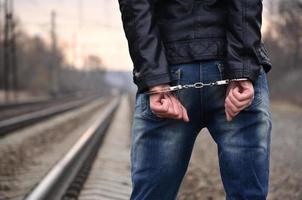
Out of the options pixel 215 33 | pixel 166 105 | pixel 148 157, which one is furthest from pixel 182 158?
pixel 215 33

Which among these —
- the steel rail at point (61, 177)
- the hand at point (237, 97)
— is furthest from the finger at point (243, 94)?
the steel rail at point (61, 177)

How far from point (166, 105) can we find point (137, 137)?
0.24 m

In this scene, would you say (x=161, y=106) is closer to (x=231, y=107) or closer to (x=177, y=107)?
(x=177, y=107)

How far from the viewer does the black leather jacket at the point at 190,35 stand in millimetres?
2189

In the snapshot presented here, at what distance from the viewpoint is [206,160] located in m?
9.66

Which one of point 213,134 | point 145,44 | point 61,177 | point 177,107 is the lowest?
point 61,177

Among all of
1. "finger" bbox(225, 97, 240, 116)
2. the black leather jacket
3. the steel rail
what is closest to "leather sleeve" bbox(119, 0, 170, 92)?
the black leather jacket

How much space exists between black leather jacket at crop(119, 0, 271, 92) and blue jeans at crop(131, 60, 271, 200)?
7 centimetres

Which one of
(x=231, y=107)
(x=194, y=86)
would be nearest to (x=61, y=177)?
(x=194, y=86)

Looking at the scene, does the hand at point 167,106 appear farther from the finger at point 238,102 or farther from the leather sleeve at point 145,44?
the finger at point 238,102

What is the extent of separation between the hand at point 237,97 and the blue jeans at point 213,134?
0.18 feet

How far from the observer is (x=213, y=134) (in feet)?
7.76

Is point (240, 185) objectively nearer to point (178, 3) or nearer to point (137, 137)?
point (137, 137)

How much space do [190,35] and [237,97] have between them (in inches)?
11.8
